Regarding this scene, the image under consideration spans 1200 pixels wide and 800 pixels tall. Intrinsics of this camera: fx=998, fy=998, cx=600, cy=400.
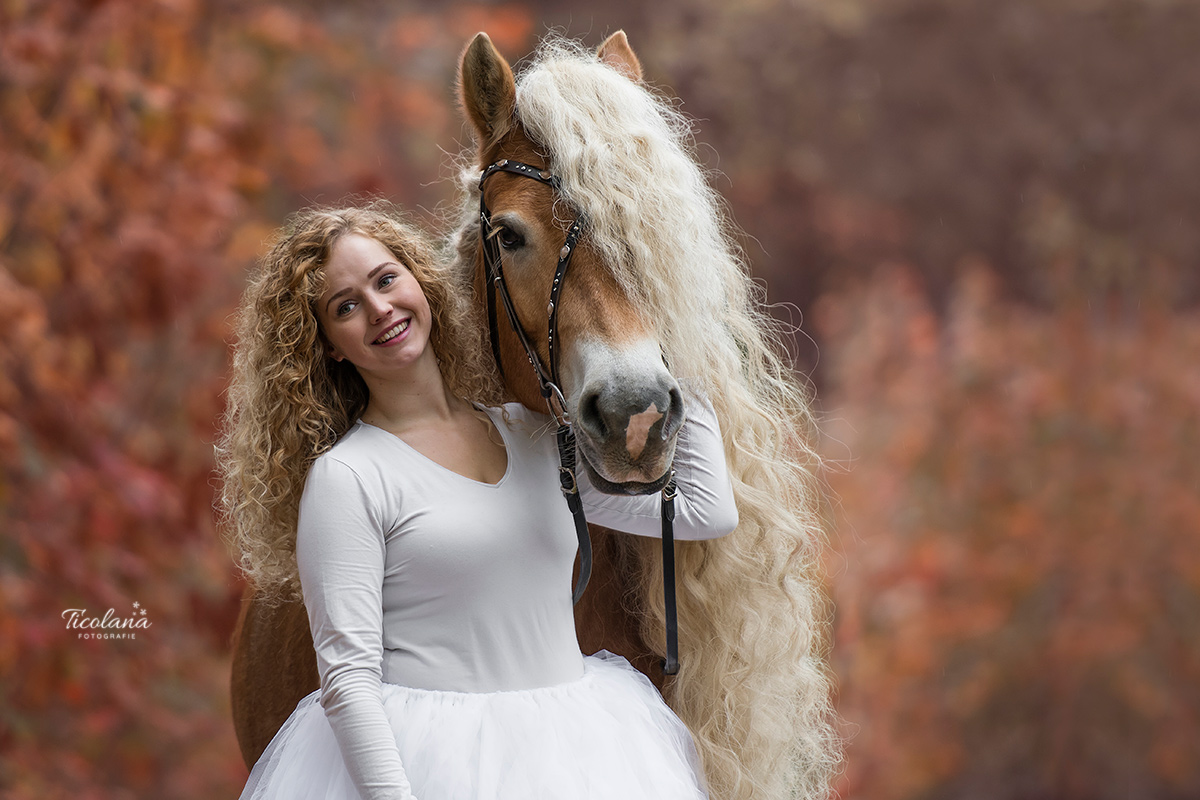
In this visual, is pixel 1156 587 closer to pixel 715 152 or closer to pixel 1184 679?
pixel 1184 679

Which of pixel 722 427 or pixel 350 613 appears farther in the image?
pixel 722 427

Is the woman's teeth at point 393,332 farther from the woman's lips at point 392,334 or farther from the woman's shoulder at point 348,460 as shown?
the woman's shoulder at point 348,460

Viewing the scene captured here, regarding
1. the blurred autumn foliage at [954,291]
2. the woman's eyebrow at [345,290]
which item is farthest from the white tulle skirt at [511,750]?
the blurred autumn foliage at [954,291]

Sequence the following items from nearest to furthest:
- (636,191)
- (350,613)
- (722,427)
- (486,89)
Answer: (350,613), (636,191), (486,89), (722,427)

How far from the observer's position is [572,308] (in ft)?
4.08

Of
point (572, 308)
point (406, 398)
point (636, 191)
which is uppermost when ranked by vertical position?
point (636, 191)

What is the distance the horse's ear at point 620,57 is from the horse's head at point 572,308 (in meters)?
0.18

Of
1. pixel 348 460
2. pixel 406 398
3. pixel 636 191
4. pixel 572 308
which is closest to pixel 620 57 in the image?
pixel 636 191

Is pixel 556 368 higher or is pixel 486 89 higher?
pixel 486 89

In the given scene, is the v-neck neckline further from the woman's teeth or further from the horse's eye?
the horse's eye

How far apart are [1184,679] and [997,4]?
124 inches

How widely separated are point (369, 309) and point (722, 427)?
552 mm

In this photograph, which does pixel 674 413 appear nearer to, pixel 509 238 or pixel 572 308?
pixel 572 308

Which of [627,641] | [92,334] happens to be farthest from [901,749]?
[92,334]
